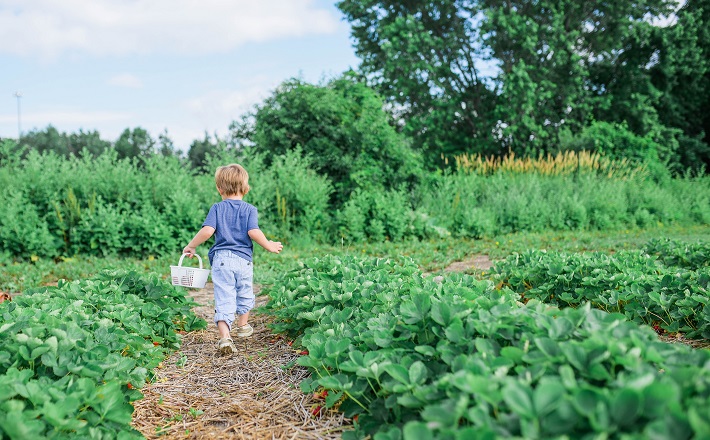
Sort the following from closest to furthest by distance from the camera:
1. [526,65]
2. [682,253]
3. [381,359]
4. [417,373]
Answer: [417,373] → [381,359] → [682,253] → [526,65]

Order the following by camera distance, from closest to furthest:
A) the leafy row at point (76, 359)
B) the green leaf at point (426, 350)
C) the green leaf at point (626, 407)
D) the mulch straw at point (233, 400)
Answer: the green leaf at point (626, 407)
the leafy row at point (76, 359)
the green leaf at point (426, 350)
the mulch straw at point (233, 400)

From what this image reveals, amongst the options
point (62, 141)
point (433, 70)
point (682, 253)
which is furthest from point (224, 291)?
point (62, 141)

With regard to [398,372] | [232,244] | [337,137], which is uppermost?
[337,137]

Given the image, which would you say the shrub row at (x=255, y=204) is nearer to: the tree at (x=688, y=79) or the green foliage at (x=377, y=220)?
the green foliage at (x=377, y=220)

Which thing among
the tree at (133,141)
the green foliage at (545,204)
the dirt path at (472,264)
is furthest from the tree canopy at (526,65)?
the tree at (133,141)

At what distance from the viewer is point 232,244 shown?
3.99 meters

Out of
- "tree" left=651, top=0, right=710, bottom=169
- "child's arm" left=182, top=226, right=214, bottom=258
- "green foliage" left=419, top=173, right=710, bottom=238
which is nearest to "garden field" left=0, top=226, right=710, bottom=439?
"child's arm" left=182, top=226, right=214, bottom=258

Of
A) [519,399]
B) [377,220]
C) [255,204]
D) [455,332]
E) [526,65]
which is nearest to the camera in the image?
[519,399]

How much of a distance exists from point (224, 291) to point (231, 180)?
0.84 m

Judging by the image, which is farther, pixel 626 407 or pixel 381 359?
pixel 381 359

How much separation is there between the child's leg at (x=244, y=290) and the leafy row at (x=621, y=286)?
220cm

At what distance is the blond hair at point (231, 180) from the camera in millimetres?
4043

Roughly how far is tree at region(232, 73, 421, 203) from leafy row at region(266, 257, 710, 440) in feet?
24.3

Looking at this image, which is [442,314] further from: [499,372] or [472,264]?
[472,264]
